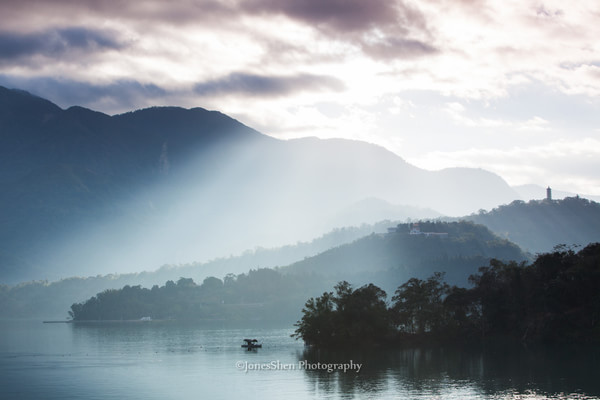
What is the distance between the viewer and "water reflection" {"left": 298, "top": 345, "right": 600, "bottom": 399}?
75669mm

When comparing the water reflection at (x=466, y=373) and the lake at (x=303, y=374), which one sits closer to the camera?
the water reflection at (x=466, y=373)

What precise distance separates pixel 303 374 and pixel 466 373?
20964mm

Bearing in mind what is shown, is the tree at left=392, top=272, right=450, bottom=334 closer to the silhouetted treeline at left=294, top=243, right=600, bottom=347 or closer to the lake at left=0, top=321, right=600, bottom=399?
the silhouetted treeline at left=294, top=243, right=600, bottom=347

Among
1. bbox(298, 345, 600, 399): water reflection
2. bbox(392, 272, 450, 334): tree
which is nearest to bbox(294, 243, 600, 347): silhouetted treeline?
bbox(392, 272, 450, 334): tree

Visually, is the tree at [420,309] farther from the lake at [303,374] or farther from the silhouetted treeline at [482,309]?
the lake at [303,374]

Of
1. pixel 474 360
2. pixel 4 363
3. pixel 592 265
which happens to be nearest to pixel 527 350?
pixel 474 360

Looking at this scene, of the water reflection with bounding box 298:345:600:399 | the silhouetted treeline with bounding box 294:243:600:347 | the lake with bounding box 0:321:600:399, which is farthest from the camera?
the silhouetted treeline with bounding box 294:243:600:347

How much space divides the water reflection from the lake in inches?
4.5

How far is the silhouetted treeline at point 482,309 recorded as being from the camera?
114812 millimetres

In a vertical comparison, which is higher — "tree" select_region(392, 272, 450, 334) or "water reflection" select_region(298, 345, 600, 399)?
"tree" select_region(392, 272, 450, 334)

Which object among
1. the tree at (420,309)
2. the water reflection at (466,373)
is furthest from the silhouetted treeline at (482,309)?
the water reflection at (466,373)

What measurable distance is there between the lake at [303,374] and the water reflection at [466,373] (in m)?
0.12

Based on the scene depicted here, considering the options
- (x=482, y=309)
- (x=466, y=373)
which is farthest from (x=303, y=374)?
(x=482, y=309)

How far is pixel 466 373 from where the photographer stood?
8856 cm
